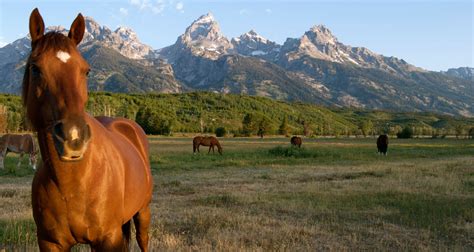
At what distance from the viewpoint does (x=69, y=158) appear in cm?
285

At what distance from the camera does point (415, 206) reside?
1090 cm

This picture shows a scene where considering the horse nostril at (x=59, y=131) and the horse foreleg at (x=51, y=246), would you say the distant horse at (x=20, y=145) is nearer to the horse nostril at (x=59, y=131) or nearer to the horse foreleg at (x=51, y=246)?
the horse foreleg at (x=51, y=246)

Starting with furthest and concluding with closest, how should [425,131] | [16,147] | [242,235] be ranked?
[425,131], [16,147], [242,235]

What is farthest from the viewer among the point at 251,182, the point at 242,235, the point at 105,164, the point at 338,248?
the point at 251,182

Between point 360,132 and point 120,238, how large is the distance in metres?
145

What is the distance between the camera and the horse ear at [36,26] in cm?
330

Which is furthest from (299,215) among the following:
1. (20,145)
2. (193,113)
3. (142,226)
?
(193,113)

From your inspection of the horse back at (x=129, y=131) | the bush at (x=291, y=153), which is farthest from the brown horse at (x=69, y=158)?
the bush at (x=291, y=153)

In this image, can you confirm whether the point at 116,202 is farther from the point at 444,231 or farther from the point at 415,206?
Result: the point at 415,206

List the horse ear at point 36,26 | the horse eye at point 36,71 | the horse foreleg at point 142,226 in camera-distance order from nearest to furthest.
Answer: the horse eye at point 36,71, the horse ear at point 36,26, the horse foreleg at point 142,226

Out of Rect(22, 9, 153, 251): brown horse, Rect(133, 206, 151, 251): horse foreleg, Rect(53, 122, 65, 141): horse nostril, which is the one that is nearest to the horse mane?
Rect(22, 9, 153, 251): brown horse

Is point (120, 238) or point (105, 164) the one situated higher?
point (105, 164)

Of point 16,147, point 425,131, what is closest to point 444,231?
point 16,147

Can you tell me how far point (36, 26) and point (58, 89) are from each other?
737mm
